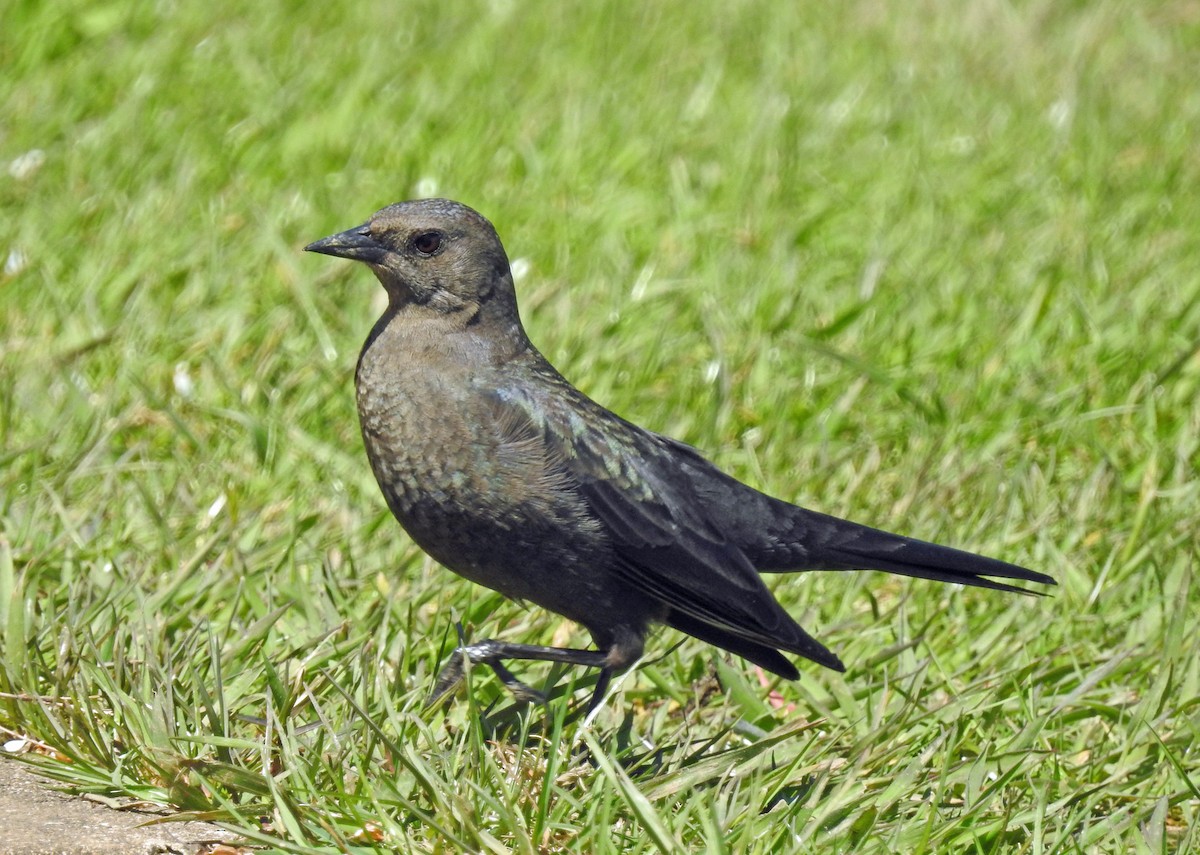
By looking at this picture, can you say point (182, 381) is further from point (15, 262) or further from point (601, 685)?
point (601, 685)

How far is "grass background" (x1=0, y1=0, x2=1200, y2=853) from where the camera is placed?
3170mm

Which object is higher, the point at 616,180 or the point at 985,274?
the point at 616,180

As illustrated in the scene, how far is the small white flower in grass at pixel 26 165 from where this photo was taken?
5879 millimetres

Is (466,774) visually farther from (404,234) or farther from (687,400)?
(687,400)

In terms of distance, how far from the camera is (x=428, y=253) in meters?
3.70

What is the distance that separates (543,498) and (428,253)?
0.69m

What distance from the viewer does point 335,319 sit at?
5.39 metres

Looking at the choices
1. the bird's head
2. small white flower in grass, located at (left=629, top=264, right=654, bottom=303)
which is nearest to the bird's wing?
the bird's head

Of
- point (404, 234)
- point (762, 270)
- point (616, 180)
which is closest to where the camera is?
point (404, 234)

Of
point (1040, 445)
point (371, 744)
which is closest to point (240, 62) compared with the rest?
point (1040, 445)

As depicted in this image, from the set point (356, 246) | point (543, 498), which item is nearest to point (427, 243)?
point (356, 246)

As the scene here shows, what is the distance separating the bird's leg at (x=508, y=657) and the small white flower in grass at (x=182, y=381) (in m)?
1.79

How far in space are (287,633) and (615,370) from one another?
181 centimetres

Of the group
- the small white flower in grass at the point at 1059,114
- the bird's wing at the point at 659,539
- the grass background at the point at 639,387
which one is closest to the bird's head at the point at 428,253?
the bird's wing at the point at 659,539
